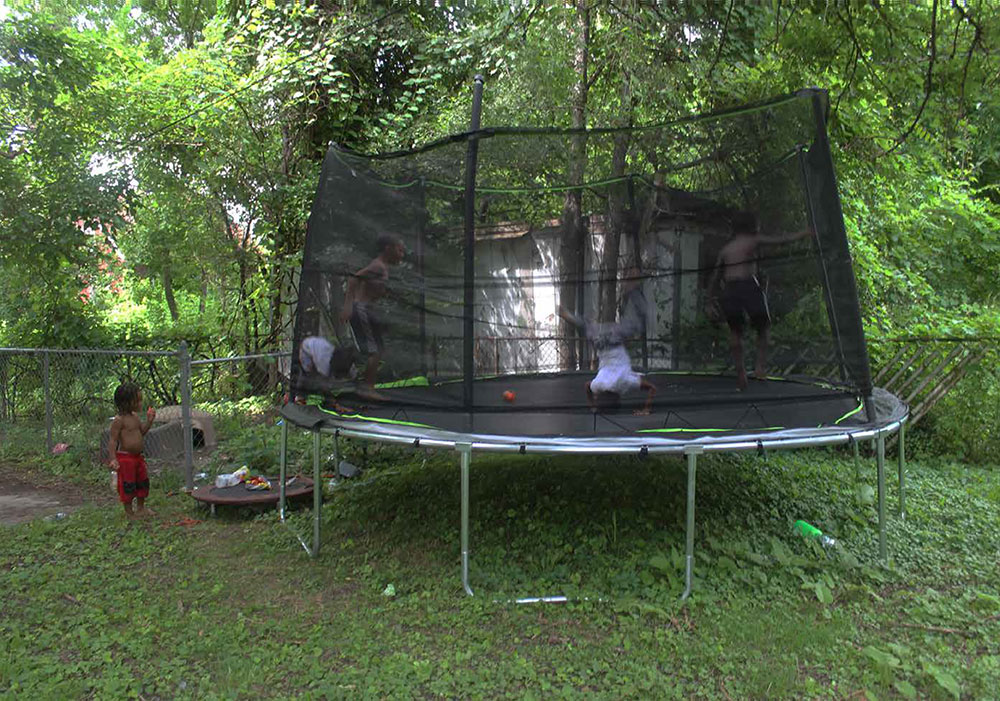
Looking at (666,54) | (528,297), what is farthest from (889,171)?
(528,297)

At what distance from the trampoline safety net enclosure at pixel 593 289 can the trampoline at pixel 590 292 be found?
1cm

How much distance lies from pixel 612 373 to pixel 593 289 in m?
0.69

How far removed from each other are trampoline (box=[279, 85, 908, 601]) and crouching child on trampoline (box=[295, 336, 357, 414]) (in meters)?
0.01

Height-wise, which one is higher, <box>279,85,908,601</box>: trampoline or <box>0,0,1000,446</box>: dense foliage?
<box>0,0,1000,446</box>: dense foliage

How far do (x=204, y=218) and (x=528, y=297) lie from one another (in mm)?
6255

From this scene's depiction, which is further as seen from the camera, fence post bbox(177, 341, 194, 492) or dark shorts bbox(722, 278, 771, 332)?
fence post bbox(177, 341, 194, 492)

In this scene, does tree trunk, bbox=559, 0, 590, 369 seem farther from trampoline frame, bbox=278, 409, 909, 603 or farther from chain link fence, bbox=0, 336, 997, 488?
chain link fence, bbox=0, 336, 997, 488

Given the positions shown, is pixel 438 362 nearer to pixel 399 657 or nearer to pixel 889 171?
pixel 399 657

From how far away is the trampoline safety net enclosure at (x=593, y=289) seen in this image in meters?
3.62

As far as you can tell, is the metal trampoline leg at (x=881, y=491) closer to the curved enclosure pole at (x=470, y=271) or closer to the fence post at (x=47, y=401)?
the curved enclosure pole at (x=470, y=271)

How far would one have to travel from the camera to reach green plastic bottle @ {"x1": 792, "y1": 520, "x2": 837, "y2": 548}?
3607 mm

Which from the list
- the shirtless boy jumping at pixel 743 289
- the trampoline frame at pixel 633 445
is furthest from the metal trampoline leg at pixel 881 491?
the shirtless boy jumping at pixel 743 289

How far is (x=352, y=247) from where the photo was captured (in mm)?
4062

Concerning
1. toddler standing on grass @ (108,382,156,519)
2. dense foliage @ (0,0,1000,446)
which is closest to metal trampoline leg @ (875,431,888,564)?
dense foliage @ (0,0,1000,446)
